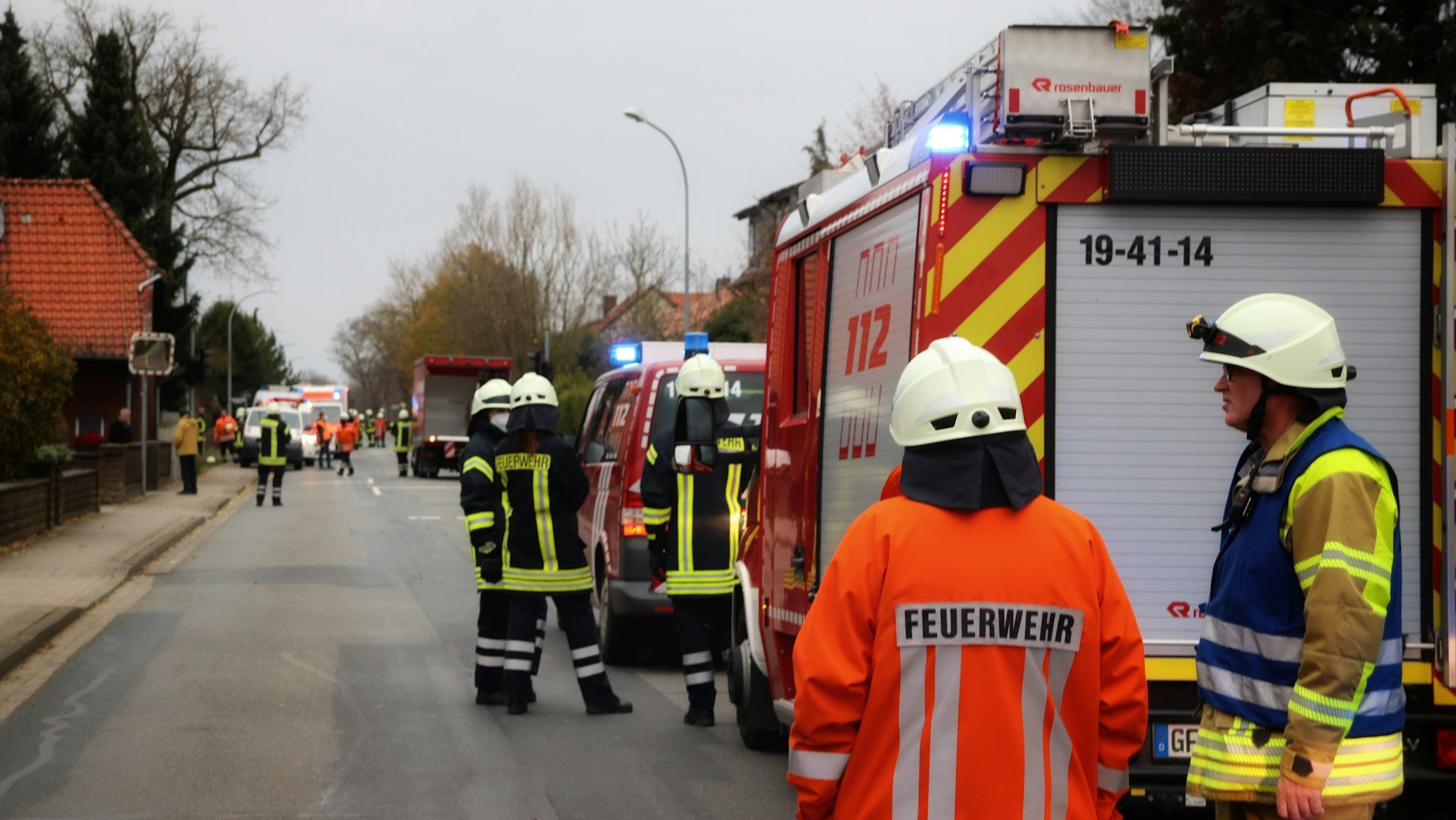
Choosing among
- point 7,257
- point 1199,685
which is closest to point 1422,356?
point 1199,685

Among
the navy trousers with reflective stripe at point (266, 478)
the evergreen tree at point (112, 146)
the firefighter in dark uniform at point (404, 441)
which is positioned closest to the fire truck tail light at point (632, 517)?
the navy trousers with reflective stripe at point (266, 478)

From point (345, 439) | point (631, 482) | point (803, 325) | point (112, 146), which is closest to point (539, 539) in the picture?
point (631, 482)

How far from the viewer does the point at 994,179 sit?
17.1 ft

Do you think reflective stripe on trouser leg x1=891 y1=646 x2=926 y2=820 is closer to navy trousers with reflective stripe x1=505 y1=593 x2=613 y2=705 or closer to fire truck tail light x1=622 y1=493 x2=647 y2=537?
navy trousers with reflective stripe x1=505 y1=593 x2=613 y2=705

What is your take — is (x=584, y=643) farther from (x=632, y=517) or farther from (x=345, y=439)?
(x=345, y=439)

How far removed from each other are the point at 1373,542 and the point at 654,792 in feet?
14.7

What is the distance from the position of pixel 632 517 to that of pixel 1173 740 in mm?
5699

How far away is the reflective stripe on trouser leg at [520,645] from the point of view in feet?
29.8

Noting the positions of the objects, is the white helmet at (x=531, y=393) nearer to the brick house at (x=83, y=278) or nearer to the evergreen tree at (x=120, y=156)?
the brick house at (x=83, y=278)

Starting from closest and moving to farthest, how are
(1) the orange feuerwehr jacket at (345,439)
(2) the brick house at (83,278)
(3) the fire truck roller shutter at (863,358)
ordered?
1. (3) the fire truck roller shutter at (863,358)
2. (2) the brick house at (83,278)
3. (1) the orange feuerwehr jacket at (345,439)

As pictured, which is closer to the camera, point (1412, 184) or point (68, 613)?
point (1412, 184)

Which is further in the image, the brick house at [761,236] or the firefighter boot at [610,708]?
the brick house at [761,236]

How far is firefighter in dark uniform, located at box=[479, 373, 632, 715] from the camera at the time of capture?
905 cm

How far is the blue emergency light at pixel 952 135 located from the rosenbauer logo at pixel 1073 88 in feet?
1.04
